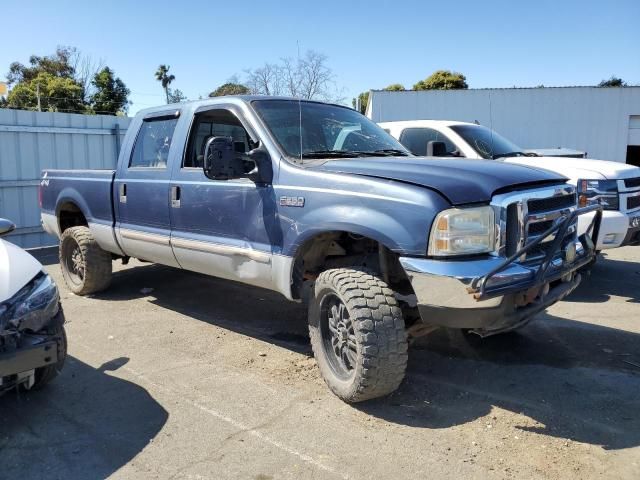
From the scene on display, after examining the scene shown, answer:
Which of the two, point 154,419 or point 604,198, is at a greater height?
point 604,198

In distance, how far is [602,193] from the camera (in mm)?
6234

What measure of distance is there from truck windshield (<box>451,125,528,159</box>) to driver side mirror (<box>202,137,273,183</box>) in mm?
4083

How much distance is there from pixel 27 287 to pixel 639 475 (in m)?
3.57

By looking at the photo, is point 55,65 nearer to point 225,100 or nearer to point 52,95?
point 52,95

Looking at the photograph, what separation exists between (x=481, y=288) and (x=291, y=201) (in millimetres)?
1473

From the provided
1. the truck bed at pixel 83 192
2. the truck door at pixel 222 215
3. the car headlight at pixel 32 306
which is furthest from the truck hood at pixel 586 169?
the car headlight at pixel 32 306

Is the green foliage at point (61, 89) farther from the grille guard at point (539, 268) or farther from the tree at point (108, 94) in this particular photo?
the grille guard at point (539, 268)

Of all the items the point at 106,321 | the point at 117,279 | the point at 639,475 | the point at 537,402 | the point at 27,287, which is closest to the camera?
the point at 639,475

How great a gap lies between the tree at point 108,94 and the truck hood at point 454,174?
43140 mm

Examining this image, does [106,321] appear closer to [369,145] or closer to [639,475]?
[369,145]

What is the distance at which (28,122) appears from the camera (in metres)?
10.1

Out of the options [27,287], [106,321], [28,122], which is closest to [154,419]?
[27,287]

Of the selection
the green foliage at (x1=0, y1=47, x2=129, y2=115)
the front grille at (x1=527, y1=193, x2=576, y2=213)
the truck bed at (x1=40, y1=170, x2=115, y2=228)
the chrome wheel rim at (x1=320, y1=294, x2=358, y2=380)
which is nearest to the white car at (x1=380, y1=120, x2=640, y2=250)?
the front grille at (x1=527, y1=193, x2=576, y2=213)

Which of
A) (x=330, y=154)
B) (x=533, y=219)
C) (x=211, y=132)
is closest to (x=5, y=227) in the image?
(x=211, y=132)
